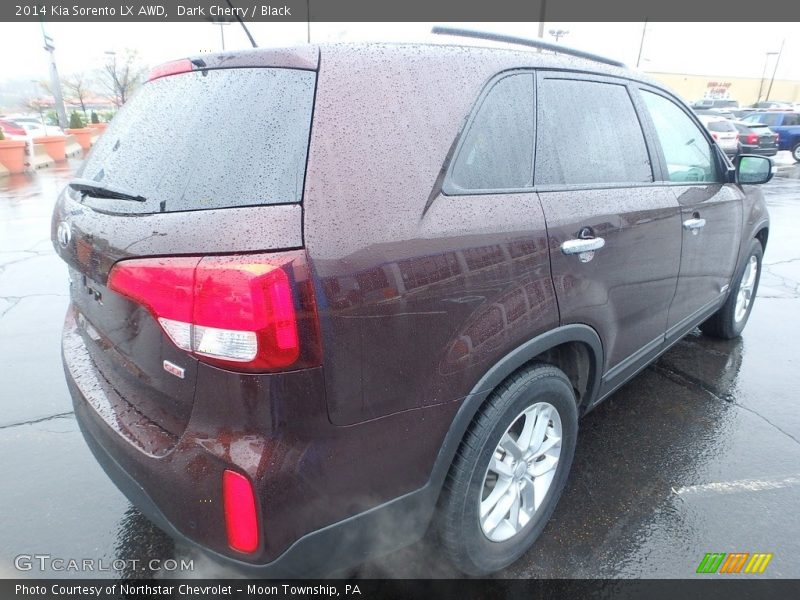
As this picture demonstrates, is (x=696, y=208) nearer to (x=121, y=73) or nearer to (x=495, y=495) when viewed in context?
(x=495, y=495)

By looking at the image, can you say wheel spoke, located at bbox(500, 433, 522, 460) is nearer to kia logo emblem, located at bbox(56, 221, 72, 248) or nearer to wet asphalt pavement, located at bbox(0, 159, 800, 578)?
wet asphalt pavement, located at bbox(0, 159, 800, 578)

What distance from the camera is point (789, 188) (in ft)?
46.6

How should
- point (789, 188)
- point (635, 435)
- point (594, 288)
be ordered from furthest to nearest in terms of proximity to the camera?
1. point (789, 188)
2. point (635, 435)
3. point (594, 288)

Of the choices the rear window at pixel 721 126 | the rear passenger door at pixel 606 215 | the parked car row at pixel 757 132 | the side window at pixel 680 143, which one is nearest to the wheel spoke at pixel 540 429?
the rear passenger door at pixel 606 215

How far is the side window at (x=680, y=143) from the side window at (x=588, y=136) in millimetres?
279

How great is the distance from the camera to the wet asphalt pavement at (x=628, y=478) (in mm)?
2186

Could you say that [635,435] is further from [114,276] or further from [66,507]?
[66,507]

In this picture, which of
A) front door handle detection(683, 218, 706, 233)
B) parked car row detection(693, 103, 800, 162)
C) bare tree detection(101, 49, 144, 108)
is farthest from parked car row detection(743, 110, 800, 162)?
bare tree detection(101, 49, 144, 108)

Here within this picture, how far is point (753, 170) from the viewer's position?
3395mm

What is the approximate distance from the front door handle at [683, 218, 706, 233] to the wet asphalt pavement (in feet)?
3.73

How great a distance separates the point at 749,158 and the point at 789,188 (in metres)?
13.8

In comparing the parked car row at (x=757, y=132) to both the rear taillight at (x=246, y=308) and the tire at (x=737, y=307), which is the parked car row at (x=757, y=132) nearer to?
the tire at (x=737, y=307)

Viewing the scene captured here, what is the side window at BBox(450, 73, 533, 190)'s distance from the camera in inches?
68.6

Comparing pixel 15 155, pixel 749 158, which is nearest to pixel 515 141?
pixel 749 158
